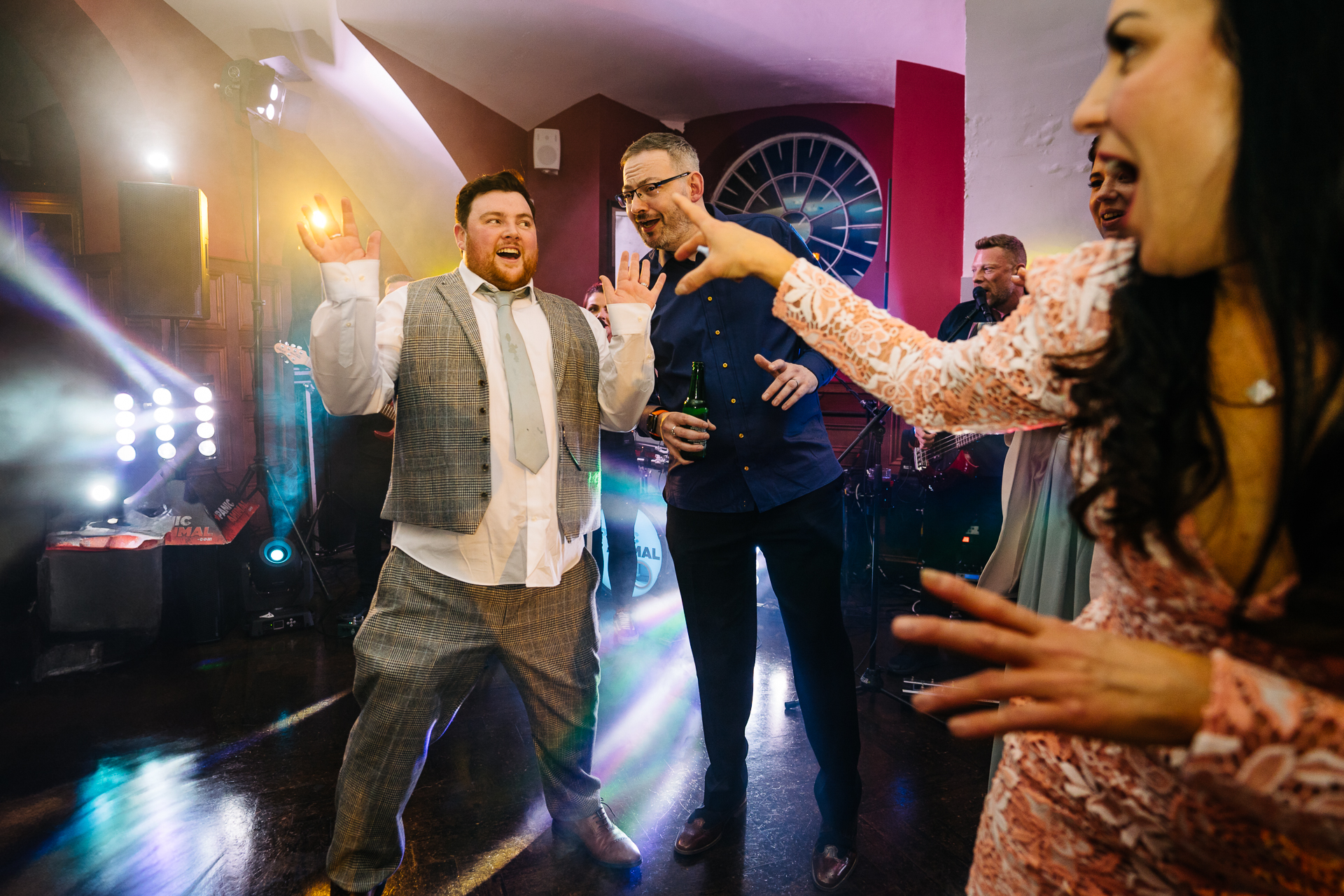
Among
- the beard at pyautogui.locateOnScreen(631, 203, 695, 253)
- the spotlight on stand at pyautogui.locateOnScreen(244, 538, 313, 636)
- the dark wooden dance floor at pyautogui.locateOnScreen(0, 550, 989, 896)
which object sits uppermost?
the beard at pyautogui.locateOnScreen(631, 203, 695, 253)

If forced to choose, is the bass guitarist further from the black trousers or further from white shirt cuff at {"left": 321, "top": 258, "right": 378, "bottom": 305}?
white shirt cuff at {"left": 321, "top": 258, "right": 378, "bottom": 305}

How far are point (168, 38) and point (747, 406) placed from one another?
5.86 m

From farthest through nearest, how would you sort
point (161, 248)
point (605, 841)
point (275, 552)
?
1. point (161, 248)
2. point (275, 552)
3. point (605, 841)

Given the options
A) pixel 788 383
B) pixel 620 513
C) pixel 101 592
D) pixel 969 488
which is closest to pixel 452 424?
pixel 788 383

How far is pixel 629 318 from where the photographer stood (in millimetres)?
1867

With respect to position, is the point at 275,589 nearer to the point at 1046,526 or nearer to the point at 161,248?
the point at 161,248

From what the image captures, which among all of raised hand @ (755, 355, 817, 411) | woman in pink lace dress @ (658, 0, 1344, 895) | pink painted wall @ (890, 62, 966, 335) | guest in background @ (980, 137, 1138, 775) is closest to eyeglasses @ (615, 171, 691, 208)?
raised hand @ (755, 355, 817, 411)

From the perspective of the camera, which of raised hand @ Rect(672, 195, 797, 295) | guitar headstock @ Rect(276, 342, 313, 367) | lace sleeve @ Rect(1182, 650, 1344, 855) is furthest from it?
guitar headstock @ Rect(276, 342, 313, 367)

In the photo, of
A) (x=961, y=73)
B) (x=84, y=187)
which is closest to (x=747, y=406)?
(x=961, y=73)

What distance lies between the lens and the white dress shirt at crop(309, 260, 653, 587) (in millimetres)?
1599

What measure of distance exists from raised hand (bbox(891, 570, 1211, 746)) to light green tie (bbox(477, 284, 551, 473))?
1.40 m

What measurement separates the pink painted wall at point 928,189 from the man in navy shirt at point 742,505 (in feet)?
9.74

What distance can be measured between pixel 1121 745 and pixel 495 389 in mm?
1560

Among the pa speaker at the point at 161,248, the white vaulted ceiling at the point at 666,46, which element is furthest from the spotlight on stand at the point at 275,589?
the white vaulted ceiling at the point at 666,46
